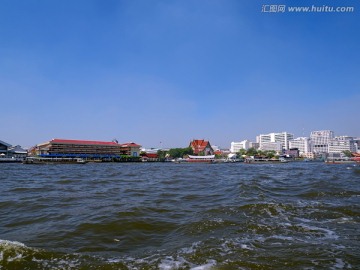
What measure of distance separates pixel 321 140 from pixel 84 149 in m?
147

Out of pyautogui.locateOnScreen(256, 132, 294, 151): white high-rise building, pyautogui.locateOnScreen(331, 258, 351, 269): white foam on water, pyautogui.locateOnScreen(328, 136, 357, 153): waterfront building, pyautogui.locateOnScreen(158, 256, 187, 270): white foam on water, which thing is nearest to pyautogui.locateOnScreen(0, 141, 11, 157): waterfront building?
pyautogui.locateOnScreen(158, 256, 187, 270): white foam on water

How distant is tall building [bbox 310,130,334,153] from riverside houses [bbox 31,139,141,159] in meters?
115

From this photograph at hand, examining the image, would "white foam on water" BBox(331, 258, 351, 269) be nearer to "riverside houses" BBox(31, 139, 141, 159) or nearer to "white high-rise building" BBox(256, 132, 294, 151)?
"riverside houses" BBox(31, 139, 141, 159)

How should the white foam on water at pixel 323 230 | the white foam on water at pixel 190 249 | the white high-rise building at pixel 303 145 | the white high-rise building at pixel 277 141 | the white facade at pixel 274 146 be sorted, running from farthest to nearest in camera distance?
the white high-rise building at pixel 277 141 < the white facade at pixel 274 146 < the white high-rise building at pixel 303 145 < the white foam on water at pixel 323 230 < the white foam on water at pixel 190 249

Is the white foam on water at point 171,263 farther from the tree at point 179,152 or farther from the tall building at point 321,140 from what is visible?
the tall building at point 321,140

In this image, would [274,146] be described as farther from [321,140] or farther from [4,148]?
[4,148]

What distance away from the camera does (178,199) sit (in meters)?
8.79

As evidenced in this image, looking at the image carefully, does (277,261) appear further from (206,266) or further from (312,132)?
(312,132)

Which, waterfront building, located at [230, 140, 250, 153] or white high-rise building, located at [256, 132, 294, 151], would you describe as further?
waterfront building, located at [230, 140, 250, 153]

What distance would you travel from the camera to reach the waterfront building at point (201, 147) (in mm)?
111875

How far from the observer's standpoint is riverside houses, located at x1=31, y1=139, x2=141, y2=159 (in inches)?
3388

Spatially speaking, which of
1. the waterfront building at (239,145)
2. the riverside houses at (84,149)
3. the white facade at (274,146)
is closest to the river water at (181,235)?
the riverside houses at (84,149)

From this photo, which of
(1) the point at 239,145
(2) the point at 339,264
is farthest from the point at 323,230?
(1) the point at 239,145

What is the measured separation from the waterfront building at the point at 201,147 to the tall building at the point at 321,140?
81797 mm
